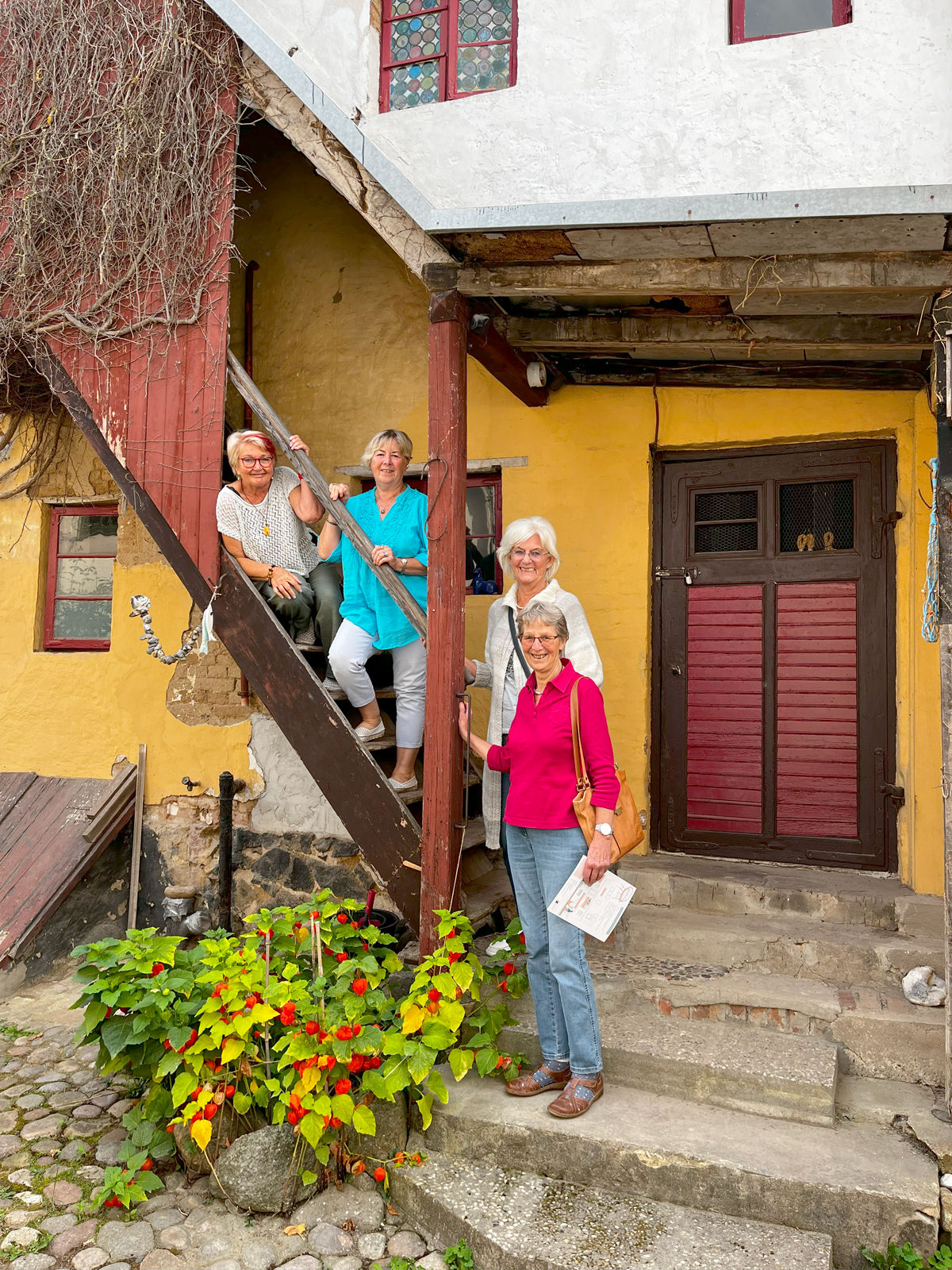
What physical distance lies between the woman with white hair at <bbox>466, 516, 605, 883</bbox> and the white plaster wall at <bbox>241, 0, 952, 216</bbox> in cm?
141

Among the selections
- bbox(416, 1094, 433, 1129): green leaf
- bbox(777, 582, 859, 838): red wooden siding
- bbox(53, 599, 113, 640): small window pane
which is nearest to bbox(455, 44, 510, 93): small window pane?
bbox(777, 582, 859, 838): red wooden siding

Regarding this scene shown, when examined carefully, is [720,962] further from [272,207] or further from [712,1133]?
[272,207]

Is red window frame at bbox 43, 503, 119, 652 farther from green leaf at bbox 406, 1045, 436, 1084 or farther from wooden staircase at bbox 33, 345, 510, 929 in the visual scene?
green leaf at bbox 406, 1045, 436, 1084

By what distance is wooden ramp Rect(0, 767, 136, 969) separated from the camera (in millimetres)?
6238

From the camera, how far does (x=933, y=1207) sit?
9.98ft

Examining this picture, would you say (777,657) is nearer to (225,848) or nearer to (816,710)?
(816,710)

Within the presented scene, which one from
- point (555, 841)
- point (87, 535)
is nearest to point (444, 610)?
point (555, 841)

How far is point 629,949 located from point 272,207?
563 cm

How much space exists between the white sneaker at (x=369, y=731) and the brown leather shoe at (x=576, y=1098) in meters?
1.91

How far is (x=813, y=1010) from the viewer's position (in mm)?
3986

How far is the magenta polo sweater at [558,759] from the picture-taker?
3541mm

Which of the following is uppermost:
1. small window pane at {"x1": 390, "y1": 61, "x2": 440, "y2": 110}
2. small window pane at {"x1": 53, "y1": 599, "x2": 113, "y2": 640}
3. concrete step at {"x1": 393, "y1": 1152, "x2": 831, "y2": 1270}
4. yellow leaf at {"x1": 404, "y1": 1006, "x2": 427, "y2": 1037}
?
small window pane at {"x1": 390, "y1": 61, "x2": 440, "y2": 110}

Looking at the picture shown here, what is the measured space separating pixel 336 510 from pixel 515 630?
43.7 inches

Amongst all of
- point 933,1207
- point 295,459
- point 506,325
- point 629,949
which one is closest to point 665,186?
point 506,325
